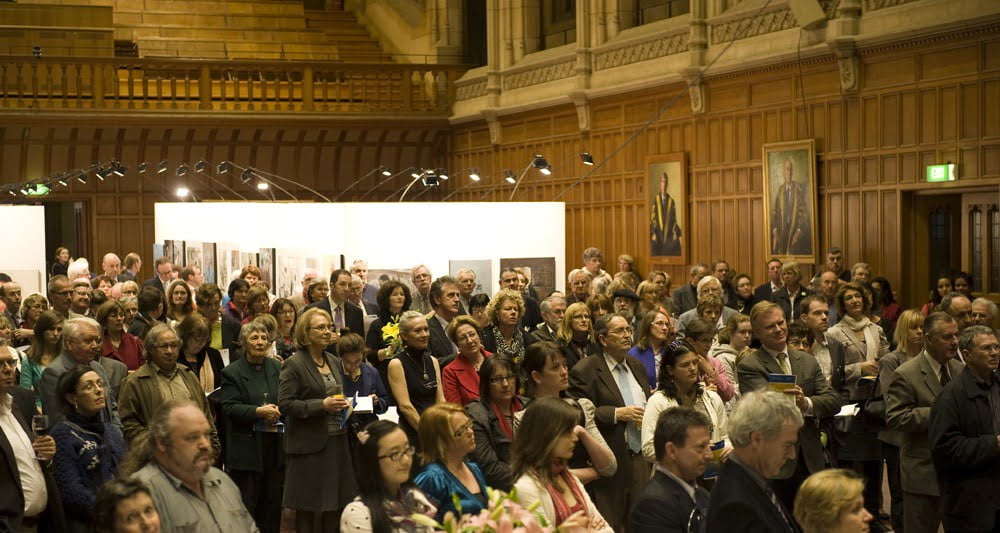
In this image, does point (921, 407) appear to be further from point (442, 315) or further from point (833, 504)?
point (442, 315)

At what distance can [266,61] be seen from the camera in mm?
20984

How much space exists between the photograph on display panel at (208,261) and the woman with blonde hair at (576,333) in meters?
8.17

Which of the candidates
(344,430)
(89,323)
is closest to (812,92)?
(344,430)

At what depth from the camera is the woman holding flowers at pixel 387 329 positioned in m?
7.89

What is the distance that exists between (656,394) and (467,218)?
654 cm

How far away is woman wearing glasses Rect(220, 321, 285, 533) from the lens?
6902 mm

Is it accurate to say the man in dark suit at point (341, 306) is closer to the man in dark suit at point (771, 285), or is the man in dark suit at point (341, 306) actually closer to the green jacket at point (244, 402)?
the green jacket at point (244, 402)

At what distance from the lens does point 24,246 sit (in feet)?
47.0

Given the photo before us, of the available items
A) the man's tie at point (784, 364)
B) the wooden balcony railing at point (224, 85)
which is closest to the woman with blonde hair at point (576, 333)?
the man's tie at point (784, 364)

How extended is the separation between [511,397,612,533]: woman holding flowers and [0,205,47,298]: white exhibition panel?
36.2ft

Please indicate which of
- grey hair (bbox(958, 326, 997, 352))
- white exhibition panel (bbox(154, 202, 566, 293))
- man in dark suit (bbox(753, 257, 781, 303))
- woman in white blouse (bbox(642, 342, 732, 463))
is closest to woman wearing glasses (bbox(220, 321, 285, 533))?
woman in white blouse (bbox(642, 342, 732, 463))

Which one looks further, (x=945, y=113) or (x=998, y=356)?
(x=945, y=113)

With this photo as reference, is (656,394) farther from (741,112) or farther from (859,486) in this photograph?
(741,112)

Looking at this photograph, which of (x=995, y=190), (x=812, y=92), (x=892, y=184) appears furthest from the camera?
(x=812, y=92)
